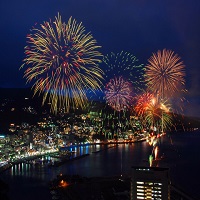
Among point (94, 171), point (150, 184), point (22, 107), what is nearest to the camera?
point (150, 184)

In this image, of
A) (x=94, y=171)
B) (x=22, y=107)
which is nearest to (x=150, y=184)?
(x=94, y=171)

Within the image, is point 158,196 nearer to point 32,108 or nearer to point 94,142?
point 94,142

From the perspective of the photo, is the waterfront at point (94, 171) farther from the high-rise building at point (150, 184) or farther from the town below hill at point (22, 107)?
the town below hill at point (22, 107)

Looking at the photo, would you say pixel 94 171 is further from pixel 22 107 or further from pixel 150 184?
pixel 22 107

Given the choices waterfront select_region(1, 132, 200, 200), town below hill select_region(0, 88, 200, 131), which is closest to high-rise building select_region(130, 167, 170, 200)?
waterfront select_region(1, 132, 200, 200)

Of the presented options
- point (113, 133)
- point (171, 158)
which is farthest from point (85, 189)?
point (113, 133)

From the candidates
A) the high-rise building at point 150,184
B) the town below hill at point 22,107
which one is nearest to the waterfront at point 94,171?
the high-rise building at point 150,184

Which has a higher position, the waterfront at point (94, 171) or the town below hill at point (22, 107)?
the town below hill at point (22, 107)

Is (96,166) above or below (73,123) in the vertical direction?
below
